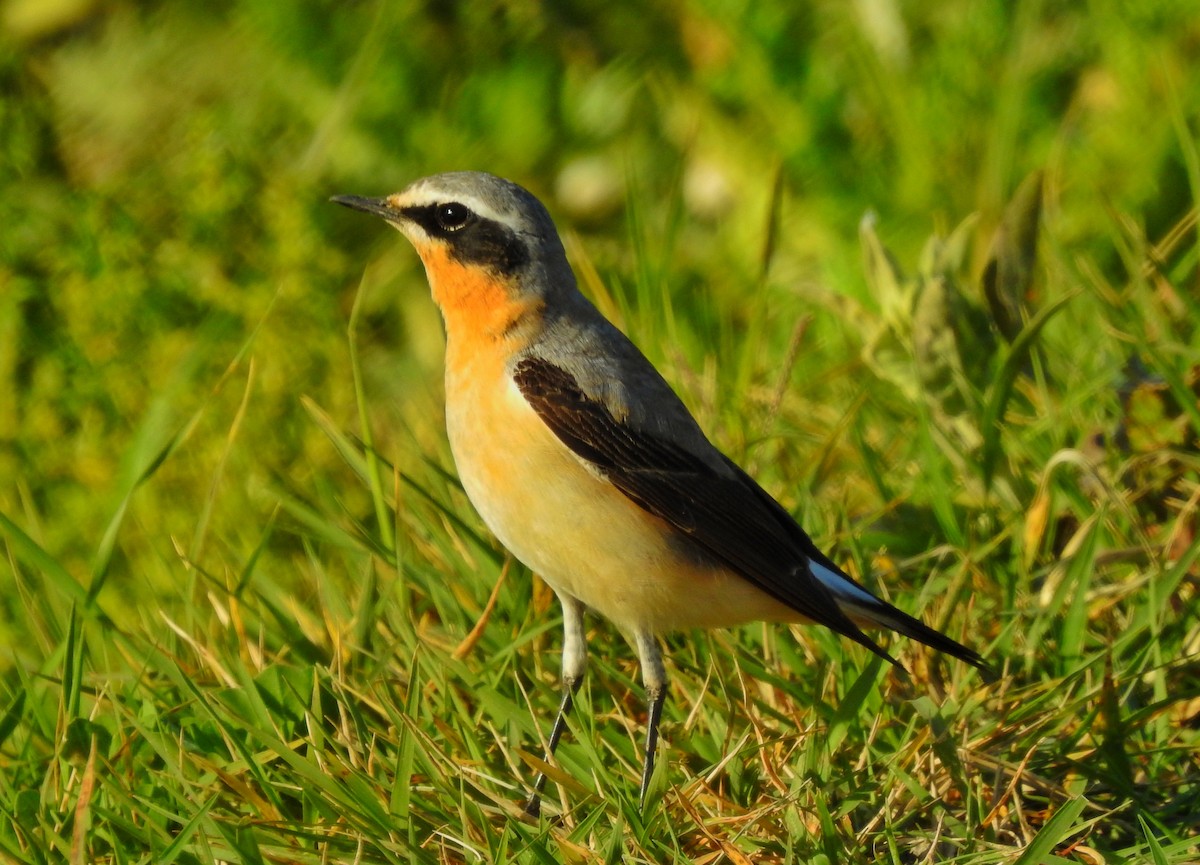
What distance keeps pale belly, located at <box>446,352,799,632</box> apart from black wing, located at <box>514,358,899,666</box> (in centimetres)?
4

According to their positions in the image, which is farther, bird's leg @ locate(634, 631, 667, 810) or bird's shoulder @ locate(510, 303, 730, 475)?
bird's shoulder @ locate(510, 303, 730, 475)


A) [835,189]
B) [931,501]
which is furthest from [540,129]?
[931,501]

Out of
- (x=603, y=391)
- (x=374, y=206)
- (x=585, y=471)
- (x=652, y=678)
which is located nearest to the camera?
(x=652, y=678)

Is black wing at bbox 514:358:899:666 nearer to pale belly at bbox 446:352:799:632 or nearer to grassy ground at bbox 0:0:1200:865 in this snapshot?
pale belly at bbox 446:352:799:632

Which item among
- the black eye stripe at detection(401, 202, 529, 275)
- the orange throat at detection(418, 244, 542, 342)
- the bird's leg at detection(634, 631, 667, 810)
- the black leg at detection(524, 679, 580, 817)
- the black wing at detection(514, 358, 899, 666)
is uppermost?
the black eye stripe at detection(401, 202, 529, 275)

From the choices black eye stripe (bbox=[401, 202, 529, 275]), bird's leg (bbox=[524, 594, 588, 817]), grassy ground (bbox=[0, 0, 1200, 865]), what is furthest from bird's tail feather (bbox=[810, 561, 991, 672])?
black eye stripe (bbox=[401, 202, 529, 275])

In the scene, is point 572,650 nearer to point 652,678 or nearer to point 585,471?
point 652,678

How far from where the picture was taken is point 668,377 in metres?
5.77

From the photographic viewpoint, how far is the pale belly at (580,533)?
4.22 m

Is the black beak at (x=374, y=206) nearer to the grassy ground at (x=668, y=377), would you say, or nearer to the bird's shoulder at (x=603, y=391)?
the grassy ground at (x=668, y=377)

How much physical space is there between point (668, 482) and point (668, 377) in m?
1.35

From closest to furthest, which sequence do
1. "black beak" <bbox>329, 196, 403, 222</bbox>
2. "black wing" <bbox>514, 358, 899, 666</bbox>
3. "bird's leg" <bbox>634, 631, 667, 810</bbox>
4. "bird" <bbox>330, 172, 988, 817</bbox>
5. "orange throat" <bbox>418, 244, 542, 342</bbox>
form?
"bird's leg" <bbox>634, 631, 667, 810</bbox>
"bird" <bbox>330, 172, 988, 817</bbox>
"black wing" <bbox>514, 358, 899, 666</bbox>
"orange throat" <bbox>418, 244, 542, 342</bbox>
"black beak" <bbox>329, 196, 403, 222</bbox>

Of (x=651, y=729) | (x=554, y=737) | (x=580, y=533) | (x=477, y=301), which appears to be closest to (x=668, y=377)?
(x=477, y=301)

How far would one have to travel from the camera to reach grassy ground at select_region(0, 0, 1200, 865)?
12.4 ft
